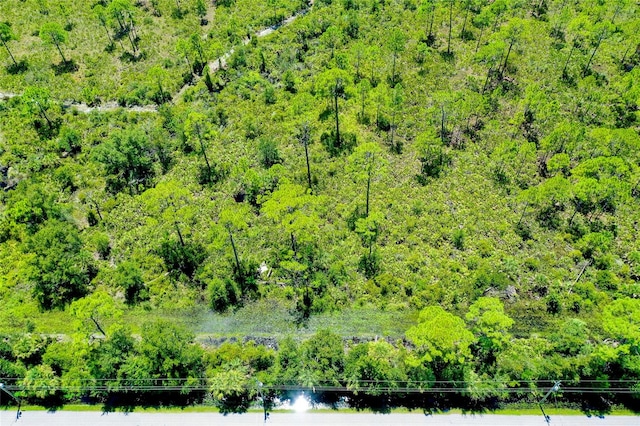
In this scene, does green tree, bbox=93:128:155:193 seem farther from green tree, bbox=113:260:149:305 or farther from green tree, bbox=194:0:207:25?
green tree, bbox=194:0:207:25

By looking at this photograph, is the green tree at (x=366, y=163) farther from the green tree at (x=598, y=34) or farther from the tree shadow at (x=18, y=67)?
the tree shadow at (x=18, y=67)

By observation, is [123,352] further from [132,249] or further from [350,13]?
[350,13]

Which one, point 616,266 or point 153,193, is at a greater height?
point 153,193

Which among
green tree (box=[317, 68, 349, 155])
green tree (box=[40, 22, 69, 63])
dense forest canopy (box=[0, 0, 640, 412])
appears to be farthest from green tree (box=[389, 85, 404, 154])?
green tree (box=[40, 22, 69, 63])

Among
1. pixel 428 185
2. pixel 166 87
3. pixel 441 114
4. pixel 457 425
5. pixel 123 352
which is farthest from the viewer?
pixel 166 87

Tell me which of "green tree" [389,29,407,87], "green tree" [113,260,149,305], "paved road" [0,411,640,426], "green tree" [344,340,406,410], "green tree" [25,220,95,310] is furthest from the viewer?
"green tree" [389,29,407,87]

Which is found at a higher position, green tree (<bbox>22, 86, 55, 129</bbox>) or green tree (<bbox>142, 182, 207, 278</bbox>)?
green tree (<bbox>22, 86, 55, 129</bbox>)

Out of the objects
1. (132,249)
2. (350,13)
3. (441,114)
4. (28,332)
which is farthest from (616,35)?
(28,332)

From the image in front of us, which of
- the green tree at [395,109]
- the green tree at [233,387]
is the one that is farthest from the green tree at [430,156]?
the green tree at [233,387]
